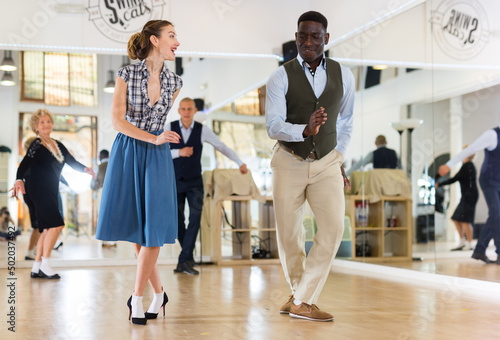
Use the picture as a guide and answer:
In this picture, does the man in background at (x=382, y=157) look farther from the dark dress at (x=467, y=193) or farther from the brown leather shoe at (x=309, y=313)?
the brown leather shoe at (x=309, y=313)

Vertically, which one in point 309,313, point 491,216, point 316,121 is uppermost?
point 316,121

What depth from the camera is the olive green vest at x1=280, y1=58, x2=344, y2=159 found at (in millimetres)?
3102

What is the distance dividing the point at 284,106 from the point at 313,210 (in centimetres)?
54

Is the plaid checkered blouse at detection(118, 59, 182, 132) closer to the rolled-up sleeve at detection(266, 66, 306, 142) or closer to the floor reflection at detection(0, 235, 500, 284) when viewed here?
the rolled-up sleeve at detection(266, 66, 306, 142)

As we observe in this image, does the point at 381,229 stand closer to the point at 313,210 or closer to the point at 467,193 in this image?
the point at 467,193

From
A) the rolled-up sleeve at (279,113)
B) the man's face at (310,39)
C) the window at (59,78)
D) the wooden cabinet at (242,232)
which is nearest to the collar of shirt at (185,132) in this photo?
the wooden cabinet at (242,232)

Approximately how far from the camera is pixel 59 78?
6.98 m

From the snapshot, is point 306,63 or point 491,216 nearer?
point 306,63

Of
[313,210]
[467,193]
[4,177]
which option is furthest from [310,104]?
[4,177]

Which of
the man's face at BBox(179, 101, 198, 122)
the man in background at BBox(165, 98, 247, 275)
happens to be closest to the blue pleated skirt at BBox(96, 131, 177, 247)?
the man in background at BBox(165, 98, 247, 275)

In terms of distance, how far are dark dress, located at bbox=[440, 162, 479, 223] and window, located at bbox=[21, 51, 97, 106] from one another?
4135 millimetres

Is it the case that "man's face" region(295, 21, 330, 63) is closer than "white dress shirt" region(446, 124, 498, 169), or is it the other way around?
"man's face" region(295, 21, 330, 63)

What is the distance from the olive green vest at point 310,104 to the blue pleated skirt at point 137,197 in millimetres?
660

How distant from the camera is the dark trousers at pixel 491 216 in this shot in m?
4.38
